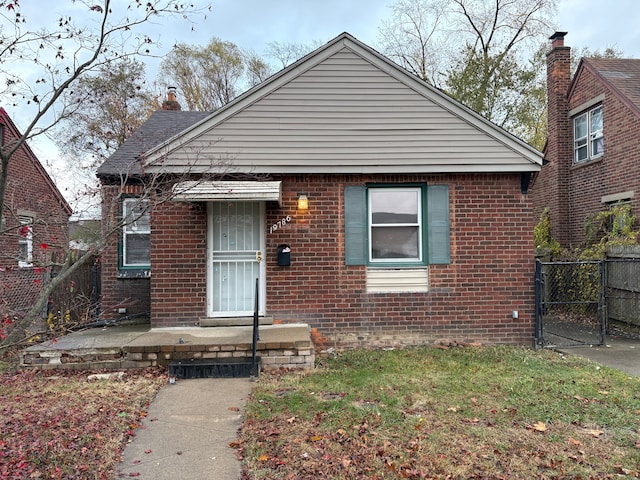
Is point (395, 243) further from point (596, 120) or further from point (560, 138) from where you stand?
point (560, 138)

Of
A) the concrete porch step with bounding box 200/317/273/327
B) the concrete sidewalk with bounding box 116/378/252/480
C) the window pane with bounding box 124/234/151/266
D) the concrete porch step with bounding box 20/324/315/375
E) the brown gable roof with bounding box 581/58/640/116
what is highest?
the brown gable roof with bounding box 581/58/640/116

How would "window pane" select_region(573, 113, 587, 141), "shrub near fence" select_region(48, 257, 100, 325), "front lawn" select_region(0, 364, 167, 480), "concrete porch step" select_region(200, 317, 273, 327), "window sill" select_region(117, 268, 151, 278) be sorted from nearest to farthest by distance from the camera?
"front lawn" select_region(0, 364, 167, 480), "concrete porch step" select_region(200, 317, 273, 327), "shrub near fence" select_region(48, 257, 100, 325), "window sill" select_region(117, 268, 151, 278), "window pane" select_region(573, 113, 587, 141)

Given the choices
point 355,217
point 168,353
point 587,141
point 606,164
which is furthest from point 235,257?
point 587,141

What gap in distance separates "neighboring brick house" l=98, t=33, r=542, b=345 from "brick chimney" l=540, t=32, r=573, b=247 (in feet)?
22.2

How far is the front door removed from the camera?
25.4 ft

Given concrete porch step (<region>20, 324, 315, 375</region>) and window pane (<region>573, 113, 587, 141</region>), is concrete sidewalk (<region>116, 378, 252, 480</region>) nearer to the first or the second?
concrete porch step (<region>20, 324, 315, 375</region>)

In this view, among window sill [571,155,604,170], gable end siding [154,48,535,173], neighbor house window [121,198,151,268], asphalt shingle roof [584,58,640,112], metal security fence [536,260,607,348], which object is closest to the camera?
gable end siding [154,48,535,173]

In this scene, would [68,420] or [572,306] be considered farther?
[572,306]

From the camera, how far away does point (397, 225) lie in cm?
793

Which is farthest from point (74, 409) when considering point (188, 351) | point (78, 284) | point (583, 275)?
point (583, 275)

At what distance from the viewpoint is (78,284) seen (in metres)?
9.51

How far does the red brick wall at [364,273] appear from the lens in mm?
7574

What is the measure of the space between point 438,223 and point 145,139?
660 cm

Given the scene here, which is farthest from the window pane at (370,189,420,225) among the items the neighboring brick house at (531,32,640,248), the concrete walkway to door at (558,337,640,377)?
the neighboring brick house at (531,32,640,248)
